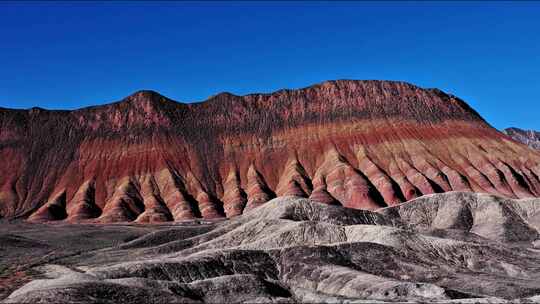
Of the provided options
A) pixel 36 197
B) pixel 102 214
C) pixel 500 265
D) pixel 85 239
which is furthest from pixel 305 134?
pixel 500 265

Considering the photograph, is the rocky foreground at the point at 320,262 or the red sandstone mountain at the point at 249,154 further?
the red sandstone mountain at the point at 249,154

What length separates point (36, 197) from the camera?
131 meters

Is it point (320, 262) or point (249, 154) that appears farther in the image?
point (249, 154)

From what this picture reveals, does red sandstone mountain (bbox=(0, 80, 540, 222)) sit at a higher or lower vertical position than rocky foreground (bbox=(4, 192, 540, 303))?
higher

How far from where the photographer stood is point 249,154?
A: 466 ft

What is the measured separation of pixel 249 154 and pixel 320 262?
299 feet

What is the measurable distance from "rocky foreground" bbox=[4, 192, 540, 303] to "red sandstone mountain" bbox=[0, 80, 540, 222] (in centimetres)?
3677

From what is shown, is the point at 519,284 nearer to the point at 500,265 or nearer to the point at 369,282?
the point at 500,265

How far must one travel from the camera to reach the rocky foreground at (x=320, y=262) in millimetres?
38531

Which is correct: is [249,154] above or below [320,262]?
above

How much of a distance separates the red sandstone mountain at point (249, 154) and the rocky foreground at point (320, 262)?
121 ft

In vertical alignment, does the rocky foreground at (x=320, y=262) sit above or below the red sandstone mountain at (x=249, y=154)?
below

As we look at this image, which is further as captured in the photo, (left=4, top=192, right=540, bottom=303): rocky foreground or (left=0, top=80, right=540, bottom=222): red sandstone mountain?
(left=0, top=80, right=540, bottom=222): red sandstone mountain

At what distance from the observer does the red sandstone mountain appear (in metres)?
124
